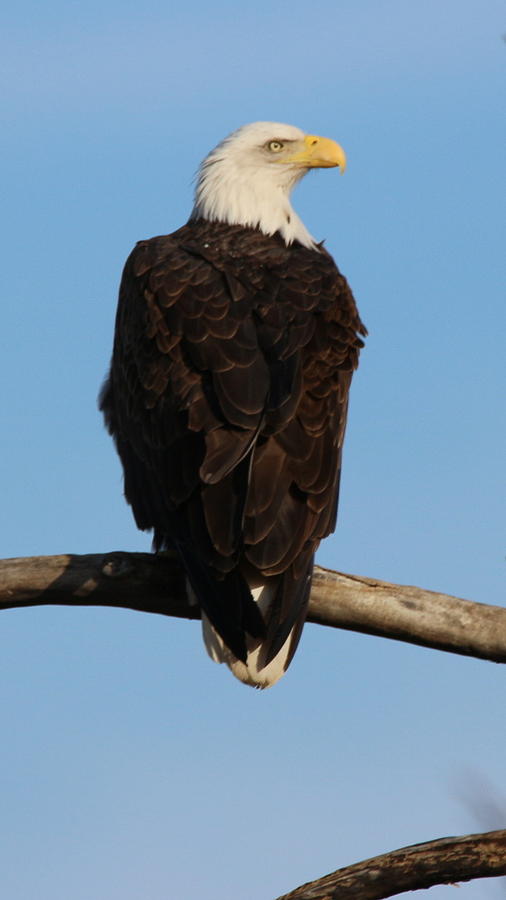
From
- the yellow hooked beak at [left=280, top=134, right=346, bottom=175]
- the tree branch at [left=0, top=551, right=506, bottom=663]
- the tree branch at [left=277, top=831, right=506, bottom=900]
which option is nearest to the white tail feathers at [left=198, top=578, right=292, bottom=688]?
the tree branch at [left=0, top=551, right=506, bottom=663]

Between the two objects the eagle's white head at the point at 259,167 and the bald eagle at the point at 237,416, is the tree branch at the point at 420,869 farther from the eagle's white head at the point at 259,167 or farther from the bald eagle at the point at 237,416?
the eagle's white head at the point at 259,167

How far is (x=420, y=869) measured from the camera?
4.48m

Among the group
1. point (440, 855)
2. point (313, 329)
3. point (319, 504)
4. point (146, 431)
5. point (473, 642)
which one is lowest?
point (440, 855)

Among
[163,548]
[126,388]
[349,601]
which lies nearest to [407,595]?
[349,601]

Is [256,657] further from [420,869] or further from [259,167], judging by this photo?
[259,167]

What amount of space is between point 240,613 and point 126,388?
1476mm

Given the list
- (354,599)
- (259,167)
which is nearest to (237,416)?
(354,599)

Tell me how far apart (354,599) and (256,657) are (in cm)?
44

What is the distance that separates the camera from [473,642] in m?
5.47

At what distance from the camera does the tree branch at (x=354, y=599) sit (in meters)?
5.46

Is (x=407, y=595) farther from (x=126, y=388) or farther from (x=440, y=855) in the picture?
(x=126, y=388)

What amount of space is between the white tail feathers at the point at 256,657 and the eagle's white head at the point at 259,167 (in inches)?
110

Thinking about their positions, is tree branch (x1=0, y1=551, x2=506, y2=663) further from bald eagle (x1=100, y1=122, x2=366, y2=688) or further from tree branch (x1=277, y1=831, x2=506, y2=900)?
tree branch (x1=277, y1=831, x2=506, y2=900)

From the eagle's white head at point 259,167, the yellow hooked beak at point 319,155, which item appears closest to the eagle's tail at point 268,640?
the eagle's white head at point 259,167
